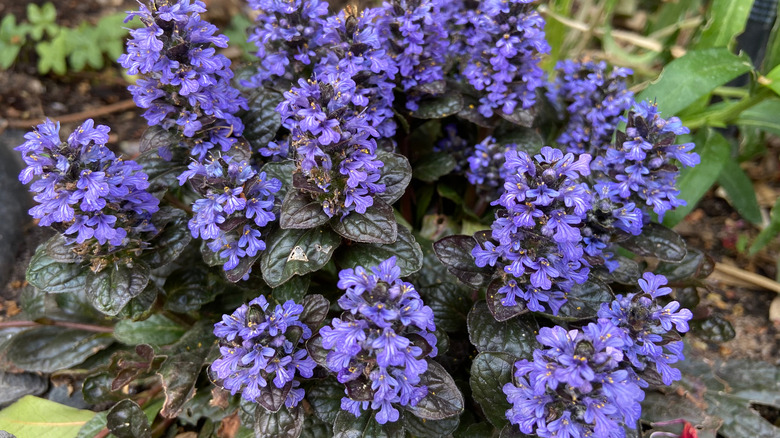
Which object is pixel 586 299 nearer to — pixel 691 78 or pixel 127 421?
pixel 691 78

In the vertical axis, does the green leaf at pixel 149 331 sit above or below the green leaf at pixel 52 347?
above

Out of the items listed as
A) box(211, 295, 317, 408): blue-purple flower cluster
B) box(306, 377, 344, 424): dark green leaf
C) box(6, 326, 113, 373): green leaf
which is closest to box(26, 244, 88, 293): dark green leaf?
box(6, 326, 113, 373): green leaf

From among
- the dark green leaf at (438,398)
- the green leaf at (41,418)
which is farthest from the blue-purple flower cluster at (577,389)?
the green leaf at (41,418)

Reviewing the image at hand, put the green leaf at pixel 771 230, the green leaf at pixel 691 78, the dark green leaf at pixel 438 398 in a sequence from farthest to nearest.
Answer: the green leaf at pixel 771 230
the green leaf at pixel 691 78
the dark green leaf at pixel 438 398

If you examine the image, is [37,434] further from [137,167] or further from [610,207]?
[610,207]

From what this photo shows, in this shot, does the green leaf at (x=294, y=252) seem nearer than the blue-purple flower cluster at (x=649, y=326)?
No

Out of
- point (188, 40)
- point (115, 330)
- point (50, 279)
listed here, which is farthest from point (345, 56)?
point (115, 330)

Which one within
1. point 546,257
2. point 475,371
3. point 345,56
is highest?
point 345,56

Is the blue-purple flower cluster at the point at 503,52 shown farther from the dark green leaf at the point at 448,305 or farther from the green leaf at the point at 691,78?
the dark green leaf at the point at 448,305
